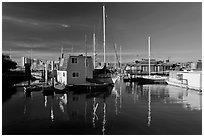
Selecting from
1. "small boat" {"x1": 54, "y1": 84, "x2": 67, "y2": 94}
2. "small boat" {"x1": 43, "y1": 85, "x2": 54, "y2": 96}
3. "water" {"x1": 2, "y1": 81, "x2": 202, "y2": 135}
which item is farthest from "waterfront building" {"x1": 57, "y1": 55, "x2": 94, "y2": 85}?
"water" {"x1": 2, "y1": 81, "x2": 202, "y2": 135}

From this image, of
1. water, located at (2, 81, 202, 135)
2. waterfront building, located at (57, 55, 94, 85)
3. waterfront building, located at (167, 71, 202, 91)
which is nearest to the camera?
water, located at (2, 81, 202, 135)

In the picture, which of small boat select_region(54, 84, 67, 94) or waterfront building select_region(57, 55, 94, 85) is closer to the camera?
small boat select_region(54, 84, 67, 94)

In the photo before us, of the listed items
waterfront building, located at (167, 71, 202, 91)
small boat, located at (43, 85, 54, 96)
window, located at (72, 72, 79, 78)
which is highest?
window, located at (72, 72, 79, 78)

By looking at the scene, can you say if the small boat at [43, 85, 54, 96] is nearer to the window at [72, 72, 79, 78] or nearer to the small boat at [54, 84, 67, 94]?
the small boat at [54, 84, 67, 94]

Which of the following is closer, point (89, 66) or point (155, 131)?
point (155, 131)

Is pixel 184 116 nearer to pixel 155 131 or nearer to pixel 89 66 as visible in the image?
pixel 155 131

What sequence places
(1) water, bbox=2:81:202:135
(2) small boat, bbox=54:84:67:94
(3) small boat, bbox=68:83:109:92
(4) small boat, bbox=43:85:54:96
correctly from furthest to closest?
(3) small boat, bbox=68:83:109:92, (2) small boat, bbox=54:84:67:94, (4) small boat, bbox=43:85:54:96, (1) water, bbox=2:81:202:135

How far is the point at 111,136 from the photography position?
12078mm

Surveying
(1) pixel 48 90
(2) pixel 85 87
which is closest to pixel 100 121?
(1) pixel 48 90

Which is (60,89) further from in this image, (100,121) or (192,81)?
(192,81)

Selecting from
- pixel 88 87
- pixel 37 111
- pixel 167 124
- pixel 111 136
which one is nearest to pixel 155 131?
pixel 167 124

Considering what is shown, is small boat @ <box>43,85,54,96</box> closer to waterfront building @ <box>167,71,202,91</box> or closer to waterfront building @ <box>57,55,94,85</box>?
waterfront building @ <box>57,55,94,85</box>

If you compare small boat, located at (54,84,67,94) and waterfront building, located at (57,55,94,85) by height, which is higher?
waterfront building, located at (57,55,94,85)

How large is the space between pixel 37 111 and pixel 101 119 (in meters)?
7.98
